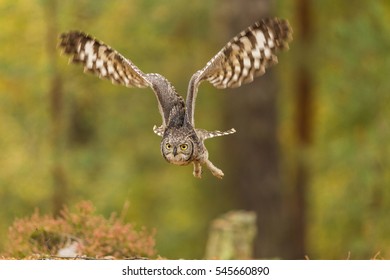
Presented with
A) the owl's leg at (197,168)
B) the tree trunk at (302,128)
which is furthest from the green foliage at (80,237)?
the tree trunk at (302,128)

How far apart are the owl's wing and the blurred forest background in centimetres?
450

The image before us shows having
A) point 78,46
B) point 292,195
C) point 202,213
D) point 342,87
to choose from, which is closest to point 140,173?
point 202,213

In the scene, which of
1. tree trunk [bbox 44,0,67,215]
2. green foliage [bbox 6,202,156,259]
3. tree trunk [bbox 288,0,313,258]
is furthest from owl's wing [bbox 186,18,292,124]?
tree trunk [bbox 288,0,313,258]

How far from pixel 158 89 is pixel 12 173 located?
8.41m

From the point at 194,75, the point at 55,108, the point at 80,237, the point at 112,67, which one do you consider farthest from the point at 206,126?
the point at 194,75

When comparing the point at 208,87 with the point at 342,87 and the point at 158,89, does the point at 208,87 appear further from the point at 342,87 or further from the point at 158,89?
the point at 158,89

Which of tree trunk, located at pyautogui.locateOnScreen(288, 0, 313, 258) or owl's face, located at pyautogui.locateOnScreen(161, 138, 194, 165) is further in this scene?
tree trunk, located at pyautogui.locateOnScreen(288, 0, 313, 258)

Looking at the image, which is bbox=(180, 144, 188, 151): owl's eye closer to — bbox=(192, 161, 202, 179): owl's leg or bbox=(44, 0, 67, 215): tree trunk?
bbox=(192, 161, 202, 179): owl's leg

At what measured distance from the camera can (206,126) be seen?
16.5m

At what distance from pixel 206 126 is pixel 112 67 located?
1389cm

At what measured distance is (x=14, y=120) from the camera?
10555 mm

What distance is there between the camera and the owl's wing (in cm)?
254

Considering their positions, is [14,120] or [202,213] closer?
[14,120]

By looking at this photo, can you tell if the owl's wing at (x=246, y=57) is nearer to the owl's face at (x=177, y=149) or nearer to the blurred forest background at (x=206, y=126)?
the owl's face at (x=177, y=149)
